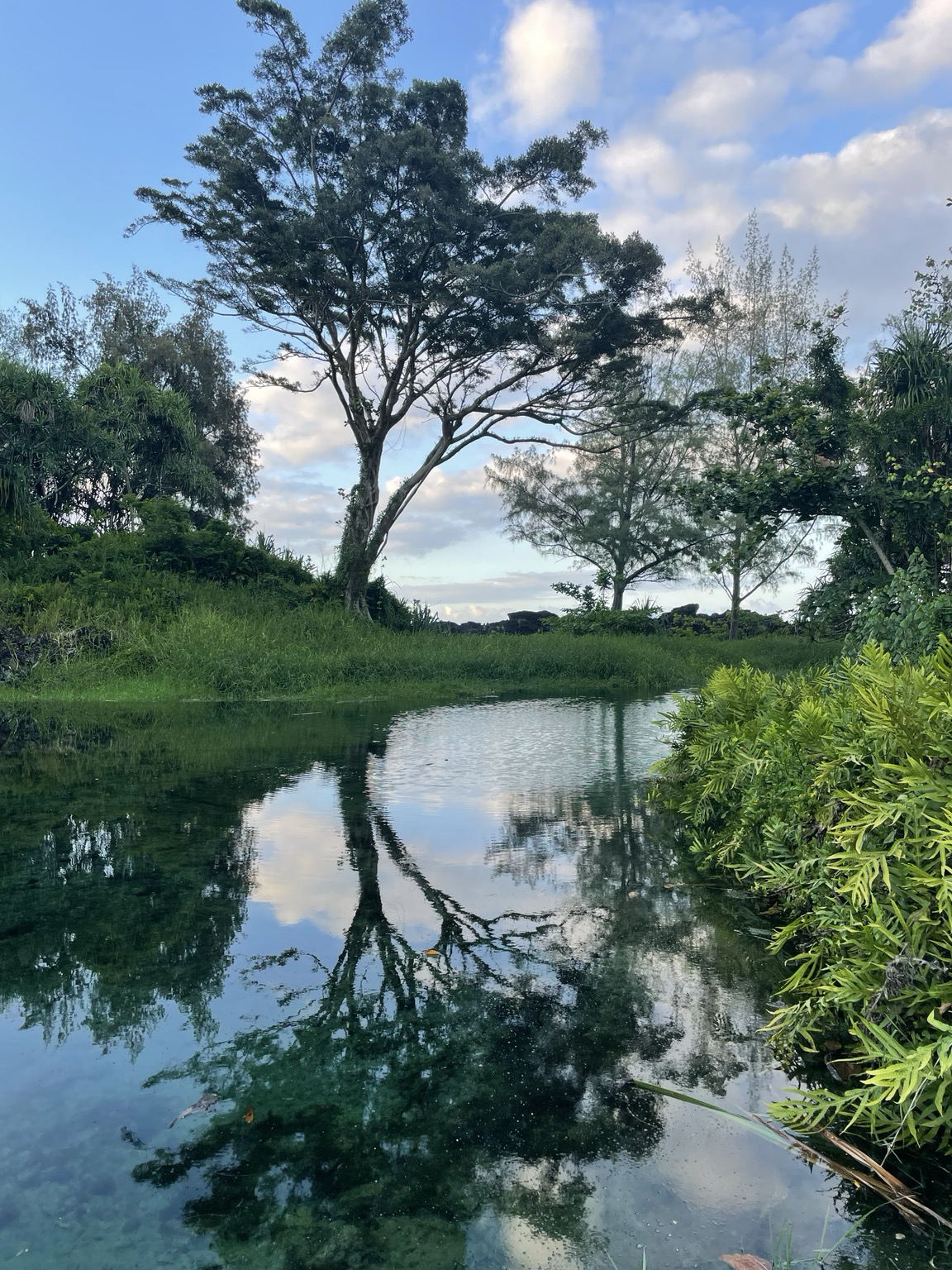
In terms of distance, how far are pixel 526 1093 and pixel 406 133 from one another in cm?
1972

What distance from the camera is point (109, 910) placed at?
4.26 meters

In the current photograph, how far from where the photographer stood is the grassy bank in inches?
564

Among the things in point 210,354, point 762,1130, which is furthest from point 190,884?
point 210,354

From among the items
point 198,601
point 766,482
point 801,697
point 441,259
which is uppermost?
point 441,259

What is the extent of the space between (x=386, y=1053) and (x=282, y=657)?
42.7 ft

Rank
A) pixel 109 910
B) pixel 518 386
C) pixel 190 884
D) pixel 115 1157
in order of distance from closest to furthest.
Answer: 1. pixel 115 1157
2. pixel 109 910
3. pixel 190 884
4. pixel 518 386

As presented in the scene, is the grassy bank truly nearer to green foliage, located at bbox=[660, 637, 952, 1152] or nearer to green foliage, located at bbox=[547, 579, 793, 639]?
green foliage, located at bbox=[547, 579, 793, 639]

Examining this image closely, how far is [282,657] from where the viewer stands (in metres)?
15.4

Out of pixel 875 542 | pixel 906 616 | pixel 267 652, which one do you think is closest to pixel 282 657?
pixel 267 652

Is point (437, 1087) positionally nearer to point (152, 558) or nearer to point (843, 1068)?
point (843, 1068)

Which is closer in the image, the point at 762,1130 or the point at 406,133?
the point at 762,1130

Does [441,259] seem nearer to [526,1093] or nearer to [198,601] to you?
[198,601]

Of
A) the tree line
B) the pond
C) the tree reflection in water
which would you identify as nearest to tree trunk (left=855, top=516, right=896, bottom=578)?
the tree line

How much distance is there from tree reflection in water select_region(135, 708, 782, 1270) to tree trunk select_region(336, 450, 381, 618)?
17.7 metres
